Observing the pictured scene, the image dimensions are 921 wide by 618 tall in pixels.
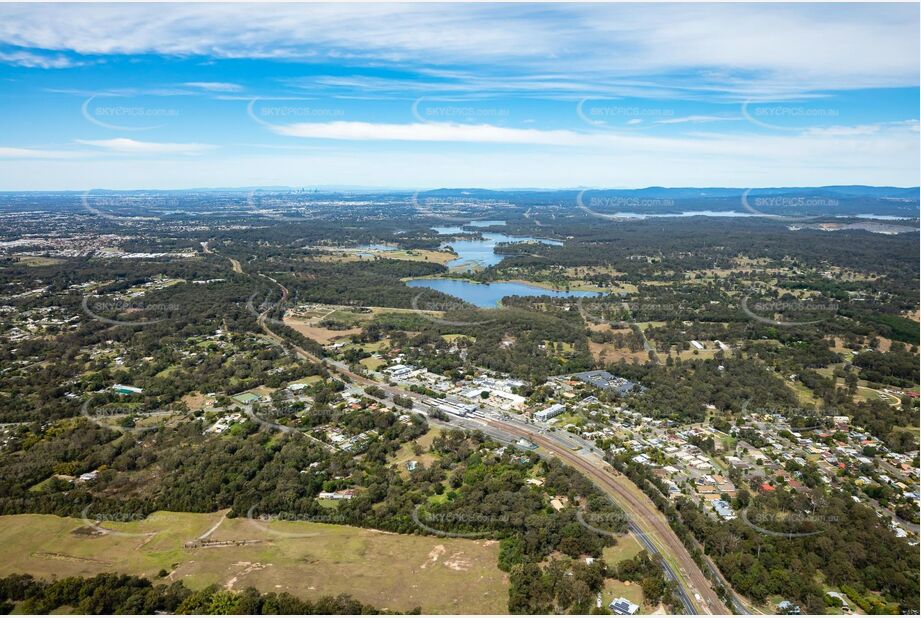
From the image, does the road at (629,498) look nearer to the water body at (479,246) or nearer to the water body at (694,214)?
the water body at (479,246)

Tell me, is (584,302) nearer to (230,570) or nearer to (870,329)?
(870,329)

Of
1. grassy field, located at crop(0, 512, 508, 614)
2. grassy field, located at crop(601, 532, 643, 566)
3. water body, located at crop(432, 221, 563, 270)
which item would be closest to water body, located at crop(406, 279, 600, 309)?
water body, located at crop(432, 221, 563, 270)

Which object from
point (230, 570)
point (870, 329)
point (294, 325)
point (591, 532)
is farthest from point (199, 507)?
point (870, 329)

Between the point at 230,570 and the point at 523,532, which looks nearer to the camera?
the point at 230,570

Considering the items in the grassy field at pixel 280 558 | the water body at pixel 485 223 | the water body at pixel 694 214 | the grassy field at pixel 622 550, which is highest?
the water body at pixel 694 214

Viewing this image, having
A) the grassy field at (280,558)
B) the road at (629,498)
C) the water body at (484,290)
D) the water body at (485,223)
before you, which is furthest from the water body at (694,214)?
the grassy field at (280,558)

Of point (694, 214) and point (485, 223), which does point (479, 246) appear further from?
point (694, 214)

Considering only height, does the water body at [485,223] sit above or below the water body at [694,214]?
below

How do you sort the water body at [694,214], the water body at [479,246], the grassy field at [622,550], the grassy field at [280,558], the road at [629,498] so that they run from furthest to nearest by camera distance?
the water body at [694,214], the water body at [479,246], the grassy field at [622,550], the grassy field at [280,558], the road at [629,498]
